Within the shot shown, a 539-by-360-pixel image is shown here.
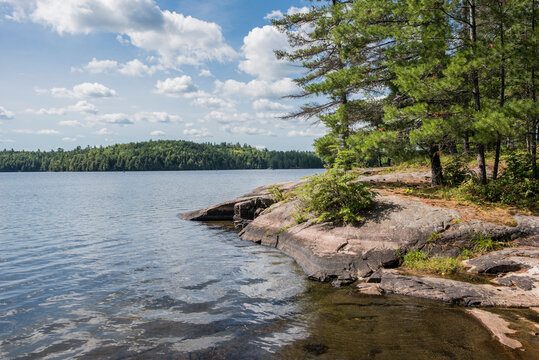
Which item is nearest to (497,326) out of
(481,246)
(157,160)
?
(481,246)

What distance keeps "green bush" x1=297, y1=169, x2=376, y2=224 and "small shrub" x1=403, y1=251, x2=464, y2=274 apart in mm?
2284

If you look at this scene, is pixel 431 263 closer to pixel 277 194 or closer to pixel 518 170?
pixel 518 170

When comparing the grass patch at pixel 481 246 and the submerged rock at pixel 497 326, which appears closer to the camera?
the submerged rock at pixel 497 326

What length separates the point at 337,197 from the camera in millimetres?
12344

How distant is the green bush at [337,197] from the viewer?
11.7m

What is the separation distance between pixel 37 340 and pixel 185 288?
137 inches

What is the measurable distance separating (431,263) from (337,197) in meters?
4.16

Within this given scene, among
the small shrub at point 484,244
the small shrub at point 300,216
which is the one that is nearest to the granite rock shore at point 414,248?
the small shrub at point 484,244

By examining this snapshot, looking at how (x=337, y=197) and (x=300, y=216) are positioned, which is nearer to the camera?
(x=337, y=197)

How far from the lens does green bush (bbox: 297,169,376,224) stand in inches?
461

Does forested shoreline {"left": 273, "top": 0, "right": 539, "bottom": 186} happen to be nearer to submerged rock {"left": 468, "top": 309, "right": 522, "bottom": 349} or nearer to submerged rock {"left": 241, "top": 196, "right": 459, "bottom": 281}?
submerged rock {"left": 241, "top": 196, "right": 459, "bottom": 281}

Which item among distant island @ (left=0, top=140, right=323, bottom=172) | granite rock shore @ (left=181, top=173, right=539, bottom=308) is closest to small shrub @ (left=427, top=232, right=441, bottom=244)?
granite rock shore @ (left=181, top=173, right=539, bottom=308)

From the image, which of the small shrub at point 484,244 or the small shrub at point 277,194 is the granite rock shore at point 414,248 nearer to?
the small shrub at point 484,244

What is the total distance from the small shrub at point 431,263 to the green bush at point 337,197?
228 cm
